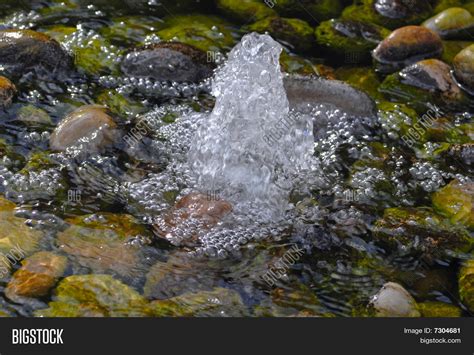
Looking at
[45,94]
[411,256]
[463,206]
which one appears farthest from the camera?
[45,94]

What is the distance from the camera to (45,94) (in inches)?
261

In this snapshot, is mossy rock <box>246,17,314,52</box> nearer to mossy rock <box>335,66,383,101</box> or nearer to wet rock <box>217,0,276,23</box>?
wet rock <box>217,0,276,23</box>

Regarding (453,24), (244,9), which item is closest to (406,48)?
(453,24)

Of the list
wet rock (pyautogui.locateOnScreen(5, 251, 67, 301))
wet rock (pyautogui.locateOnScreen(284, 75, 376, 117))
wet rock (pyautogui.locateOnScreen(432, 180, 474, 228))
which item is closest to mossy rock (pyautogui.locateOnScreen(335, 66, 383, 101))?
wet rock (pyautogui.locateOnScreen(284, 75, 376, 117))

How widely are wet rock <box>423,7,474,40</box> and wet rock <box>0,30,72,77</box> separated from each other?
14.4 ft

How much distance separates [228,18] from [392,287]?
473 cm

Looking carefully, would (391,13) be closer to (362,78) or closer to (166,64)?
(362,78)

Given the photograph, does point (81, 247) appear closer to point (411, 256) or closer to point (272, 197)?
point (272, 197)

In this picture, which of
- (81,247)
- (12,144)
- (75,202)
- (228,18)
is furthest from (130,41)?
(81,247)

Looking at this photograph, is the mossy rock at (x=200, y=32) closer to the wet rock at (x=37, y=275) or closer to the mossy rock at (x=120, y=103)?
the mossy rock at (x=120, y=103)

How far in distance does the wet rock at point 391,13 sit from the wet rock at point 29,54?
3603 mm

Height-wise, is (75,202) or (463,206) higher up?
(75,202)

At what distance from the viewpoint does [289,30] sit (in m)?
8.19

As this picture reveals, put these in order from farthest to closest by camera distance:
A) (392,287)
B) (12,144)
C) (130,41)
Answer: (130,41)
(12,144)
(392,287)
